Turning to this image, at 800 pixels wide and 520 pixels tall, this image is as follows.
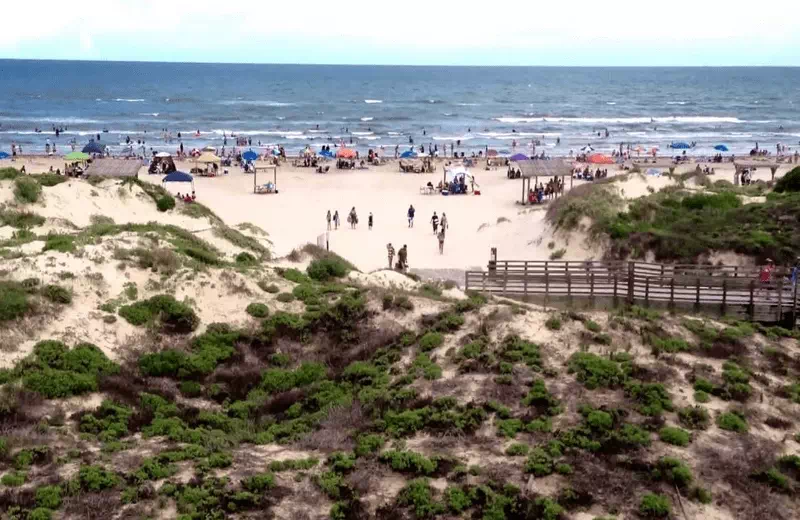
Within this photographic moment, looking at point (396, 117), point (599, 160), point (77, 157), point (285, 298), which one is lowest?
point (285, 298)

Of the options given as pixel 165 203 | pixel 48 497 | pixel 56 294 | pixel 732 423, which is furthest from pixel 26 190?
pixel 732 423

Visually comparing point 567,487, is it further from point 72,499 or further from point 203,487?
point 72,499

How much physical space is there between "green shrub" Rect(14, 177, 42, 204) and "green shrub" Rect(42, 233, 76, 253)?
7635mm

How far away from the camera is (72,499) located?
11.0m

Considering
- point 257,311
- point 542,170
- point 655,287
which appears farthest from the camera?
point 542,170

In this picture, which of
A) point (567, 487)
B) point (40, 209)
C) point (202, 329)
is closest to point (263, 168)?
point (40, 209)

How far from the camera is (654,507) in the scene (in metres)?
10.9

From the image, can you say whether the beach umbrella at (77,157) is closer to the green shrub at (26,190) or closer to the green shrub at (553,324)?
the green shrub at (26,190)

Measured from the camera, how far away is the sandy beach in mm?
30672

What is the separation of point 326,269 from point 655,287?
→ 820 cm

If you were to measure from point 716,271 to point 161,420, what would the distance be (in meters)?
17.4

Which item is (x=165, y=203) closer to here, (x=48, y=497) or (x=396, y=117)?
(x=48, y=497)

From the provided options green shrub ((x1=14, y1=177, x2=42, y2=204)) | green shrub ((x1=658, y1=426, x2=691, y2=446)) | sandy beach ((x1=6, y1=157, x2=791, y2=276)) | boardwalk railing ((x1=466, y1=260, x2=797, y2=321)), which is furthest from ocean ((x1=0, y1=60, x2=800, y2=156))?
green shrub ((x1=658, y1=426, x2=691, y2=446))

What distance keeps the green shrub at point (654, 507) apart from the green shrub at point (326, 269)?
426 inches
